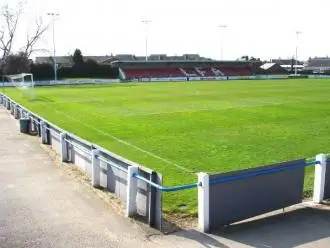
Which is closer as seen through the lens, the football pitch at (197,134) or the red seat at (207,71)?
the football pitch at (197,134)

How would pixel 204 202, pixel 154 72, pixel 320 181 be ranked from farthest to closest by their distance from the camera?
pixel 154 72
pixel 320 181
pixel 204 202

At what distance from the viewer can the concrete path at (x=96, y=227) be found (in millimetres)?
6801

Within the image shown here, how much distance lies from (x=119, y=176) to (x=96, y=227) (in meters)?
1.67

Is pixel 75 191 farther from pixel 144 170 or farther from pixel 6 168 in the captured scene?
pixel 6 168

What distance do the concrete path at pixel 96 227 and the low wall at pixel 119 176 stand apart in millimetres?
277

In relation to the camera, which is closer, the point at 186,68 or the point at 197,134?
the point at 197,134

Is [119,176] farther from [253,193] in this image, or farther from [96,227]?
[253,193]

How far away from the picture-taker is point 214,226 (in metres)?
7.27

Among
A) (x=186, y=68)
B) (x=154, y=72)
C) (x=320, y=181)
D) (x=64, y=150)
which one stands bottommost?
(x=64, y=150)

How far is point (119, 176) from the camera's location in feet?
29.6

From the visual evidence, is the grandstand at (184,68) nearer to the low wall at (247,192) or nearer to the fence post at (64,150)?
the fence post at (64,150)

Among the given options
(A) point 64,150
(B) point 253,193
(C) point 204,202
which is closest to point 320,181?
(B) point 253,193

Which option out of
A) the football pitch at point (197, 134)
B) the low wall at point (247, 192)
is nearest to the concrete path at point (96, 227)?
the low wall at point (247, 192)

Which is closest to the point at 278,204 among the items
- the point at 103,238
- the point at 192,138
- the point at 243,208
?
the point at 243,208
